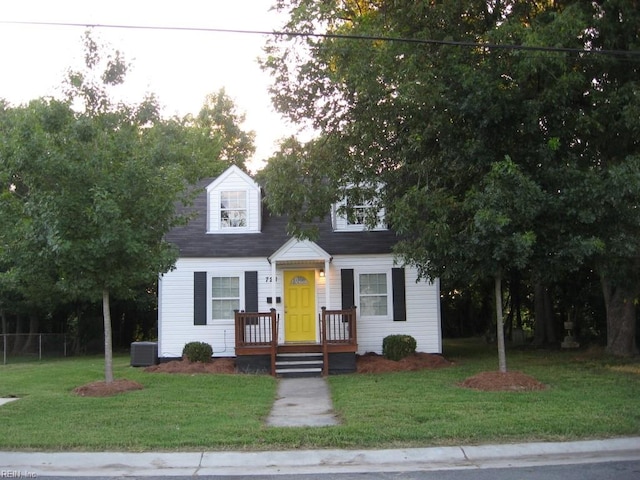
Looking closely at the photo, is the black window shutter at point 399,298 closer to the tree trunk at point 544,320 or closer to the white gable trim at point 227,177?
the white gable trim at point 227,177

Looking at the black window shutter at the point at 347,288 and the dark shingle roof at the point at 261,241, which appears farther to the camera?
the dark shingle roof at the point at 261,241

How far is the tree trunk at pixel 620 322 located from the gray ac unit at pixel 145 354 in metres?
12.9

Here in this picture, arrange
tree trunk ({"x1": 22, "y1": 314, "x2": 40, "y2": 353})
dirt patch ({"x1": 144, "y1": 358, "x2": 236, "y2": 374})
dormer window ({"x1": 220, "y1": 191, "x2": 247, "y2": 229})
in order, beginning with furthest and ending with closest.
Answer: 1. tree trunk ({"x1": 22, "y1": 314, "x2": 40, "y2": 353})
2. dormer window ({"x1": 220, "y1": 191, "x2": 247, "y2": 229})
3. dirt patch ({"x1": 144, "y1": 358, "x2": 236, "y2": 374})

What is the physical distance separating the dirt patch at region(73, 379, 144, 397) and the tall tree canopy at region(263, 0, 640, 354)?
5.09 m

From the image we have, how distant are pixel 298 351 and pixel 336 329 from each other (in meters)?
1.21

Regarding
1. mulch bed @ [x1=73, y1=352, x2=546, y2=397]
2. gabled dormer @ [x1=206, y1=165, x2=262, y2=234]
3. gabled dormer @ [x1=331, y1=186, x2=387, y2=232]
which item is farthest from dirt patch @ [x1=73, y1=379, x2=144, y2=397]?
gabled dormer @ [x1=206, y1=165, x2=262, y2=234]

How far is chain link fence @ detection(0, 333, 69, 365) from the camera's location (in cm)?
2450

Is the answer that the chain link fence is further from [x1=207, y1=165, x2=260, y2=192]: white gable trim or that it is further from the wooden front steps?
the wooden front steps

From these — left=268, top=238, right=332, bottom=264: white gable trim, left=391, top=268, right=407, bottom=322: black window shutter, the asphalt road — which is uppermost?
left=268, top=238, right=332, bottom=264: white gable trim

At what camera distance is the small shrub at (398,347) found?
1681cm

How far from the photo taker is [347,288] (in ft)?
59.1

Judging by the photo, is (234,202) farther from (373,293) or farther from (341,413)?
(341,413)

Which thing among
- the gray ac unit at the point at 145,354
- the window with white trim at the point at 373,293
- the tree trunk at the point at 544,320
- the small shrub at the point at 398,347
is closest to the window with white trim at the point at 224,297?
the gray ac unit at the point at 145,354

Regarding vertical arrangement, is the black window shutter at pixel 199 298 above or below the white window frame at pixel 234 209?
below
